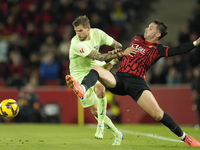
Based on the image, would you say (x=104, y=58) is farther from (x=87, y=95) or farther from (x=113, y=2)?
(x=113, y=2)

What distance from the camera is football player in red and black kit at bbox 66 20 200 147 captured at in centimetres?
558

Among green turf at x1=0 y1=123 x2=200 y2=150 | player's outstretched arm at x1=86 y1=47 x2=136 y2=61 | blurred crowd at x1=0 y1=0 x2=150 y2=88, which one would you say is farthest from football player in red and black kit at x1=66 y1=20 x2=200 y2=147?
blurred crowd at x1=0 y1=0 x2=150 y2=88

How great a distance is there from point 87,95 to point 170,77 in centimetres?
602

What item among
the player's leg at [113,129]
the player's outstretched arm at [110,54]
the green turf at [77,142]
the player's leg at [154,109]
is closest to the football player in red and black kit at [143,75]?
the player's leg at [154,109]

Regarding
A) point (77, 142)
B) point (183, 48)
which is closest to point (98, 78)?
point (183, 48)

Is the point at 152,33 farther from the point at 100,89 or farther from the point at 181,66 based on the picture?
the point at 181,66

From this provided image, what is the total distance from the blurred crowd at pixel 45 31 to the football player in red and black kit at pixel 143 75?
7.21 meters

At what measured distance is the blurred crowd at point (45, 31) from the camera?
43.2ft

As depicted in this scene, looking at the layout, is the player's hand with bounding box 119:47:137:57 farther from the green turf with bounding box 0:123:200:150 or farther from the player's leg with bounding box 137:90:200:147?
the green turf with bounding box 0:123:200:150

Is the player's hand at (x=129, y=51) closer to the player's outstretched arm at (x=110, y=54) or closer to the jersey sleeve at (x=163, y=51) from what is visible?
the player's outstretched arm at (x=110, y=54)

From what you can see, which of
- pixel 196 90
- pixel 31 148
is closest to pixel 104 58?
pixel 31 148

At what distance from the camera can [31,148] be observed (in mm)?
5488

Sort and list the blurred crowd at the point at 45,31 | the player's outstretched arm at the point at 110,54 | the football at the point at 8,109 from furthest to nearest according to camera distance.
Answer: the blurred crowd at the point at 45,31, the football at the point at 8,109, the player's outstretched arm at the point at 110,54

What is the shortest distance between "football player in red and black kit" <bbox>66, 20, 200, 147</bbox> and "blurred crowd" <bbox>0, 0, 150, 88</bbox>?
284 inches
